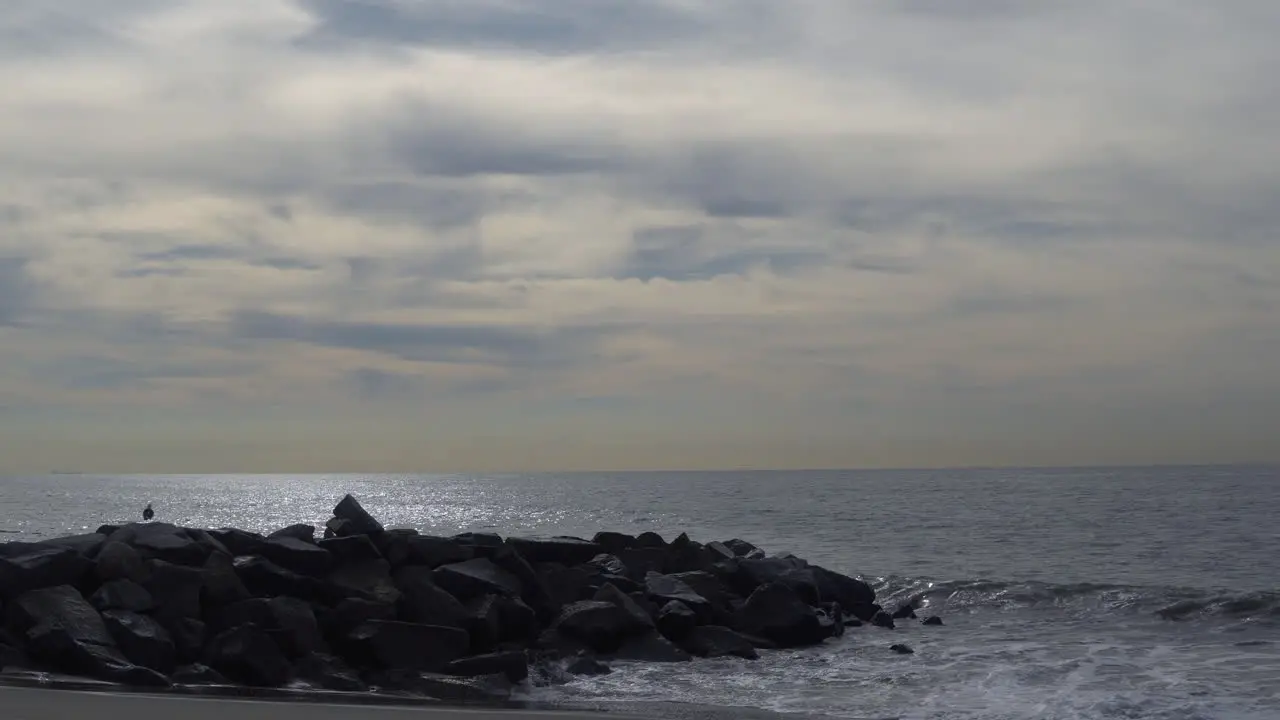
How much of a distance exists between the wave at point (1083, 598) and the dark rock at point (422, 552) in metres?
9.64

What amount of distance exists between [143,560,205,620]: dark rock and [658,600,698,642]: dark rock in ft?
22.7

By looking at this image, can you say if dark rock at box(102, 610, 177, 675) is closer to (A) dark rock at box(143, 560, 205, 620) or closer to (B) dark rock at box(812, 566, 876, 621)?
(A) dark rock at box(143, 560, 205, 620)

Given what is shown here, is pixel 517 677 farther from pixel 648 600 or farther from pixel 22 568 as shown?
pixel 22 568

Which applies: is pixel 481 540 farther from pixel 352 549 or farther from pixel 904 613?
A: pixel 904 613

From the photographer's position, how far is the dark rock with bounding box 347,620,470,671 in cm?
1518

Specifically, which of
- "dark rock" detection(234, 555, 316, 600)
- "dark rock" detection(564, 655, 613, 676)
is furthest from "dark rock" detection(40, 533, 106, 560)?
"dark rock" detection(564, 655, 613, 676)

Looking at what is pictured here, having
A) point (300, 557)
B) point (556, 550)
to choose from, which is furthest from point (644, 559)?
point (300, 557)

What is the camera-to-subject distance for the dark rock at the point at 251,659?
14.2 metres

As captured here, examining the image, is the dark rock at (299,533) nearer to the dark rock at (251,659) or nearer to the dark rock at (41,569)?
the dark rock at (41,569)

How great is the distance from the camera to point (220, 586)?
16.8m

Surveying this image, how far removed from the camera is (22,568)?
1619 cm

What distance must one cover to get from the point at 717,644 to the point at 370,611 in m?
5.29

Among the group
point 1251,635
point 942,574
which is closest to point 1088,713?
point 1251,635

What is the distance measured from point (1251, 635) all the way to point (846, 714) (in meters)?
11.1
